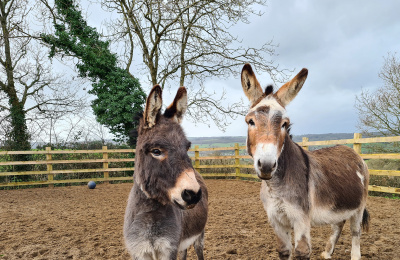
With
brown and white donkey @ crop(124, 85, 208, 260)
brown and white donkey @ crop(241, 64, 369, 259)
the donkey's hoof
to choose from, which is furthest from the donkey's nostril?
the donkey's hoof

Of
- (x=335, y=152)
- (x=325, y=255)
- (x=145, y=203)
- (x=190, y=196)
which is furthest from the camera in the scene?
(x=325, y=255)

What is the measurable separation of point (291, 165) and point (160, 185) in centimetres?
142

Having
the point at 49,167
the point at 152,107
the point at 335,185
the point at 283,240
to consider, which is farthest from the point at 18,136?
the point at 335,185

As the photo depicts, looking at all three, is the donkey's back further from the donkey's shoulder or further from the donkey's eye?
the donkey's eye

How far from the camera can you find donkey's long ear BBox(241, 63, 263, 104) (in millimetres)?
2927

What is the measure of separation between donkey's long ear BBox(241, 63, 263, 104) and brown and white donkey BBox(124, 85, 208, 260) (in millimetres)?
826

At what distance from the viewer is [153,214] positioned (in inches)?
92.5

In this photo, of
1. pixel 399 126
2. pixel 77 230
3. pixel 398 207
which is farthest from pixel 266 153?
pixel 399 126

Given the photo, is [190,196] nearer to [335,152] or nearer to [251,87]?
[251,87]

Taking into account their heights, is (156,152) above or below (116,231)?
above

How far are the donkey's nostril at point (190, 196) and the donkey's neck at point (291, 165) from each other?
3.63 feet

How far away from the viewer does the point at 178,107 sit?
97.7 inches

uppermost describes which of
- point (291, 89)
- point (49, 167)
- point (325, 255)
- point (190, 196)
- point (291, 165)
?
point (291, 89)

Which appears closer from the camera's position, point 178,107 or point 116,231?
point 178,107
